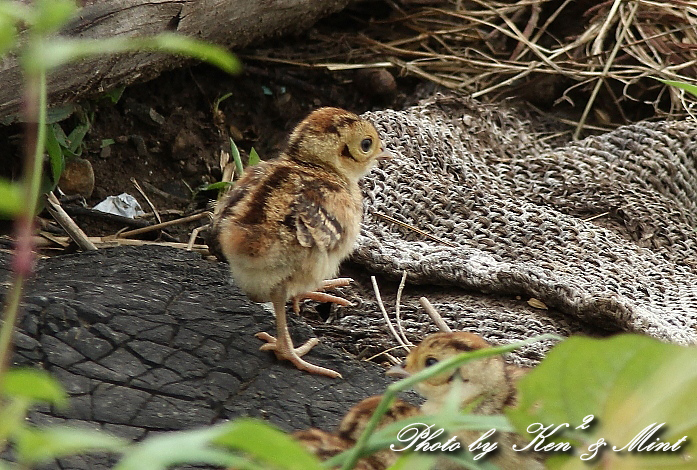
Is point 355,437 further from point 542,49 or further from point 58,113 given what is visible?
point 542,49

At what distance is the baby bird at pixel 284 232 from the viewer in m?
3.05

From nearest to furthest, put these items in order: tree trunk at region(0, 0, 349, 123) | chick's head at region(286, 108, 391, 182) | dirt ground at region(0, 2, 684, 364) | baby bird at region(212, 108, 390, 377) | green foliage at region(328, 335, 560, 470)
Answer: green foliage at region(328, 335, 560, 470) < baby bird at region(212, 108, 390, 377) < chick's head at region(286, 108, 391, 182) < tree trunk at region(0, 0, 349, 123) < dirt ground at region(0, 2, 684, 364)

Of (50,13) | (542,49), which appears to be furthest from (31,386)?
(542,49)

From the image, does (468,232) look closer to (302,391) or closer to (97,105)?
(302,391)

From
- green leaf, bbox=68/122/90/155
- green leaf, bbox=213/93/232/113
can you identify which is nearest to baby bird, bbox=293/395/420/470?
green leaf, bbox=68/122/90/155

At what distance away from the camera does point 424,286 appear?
4.02m

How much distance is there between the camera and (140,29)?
13.2 feet

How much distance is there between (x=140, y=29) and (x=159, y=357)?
1686 mm

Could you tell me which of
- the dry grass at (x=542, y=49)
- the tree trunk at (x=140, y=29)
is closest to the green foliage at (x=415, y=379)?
the tree trunk at (x=140, y=29)

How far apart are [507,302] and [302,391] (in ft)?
3.96

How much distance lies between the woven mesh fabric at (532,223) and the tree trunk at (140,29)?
90 centimetres

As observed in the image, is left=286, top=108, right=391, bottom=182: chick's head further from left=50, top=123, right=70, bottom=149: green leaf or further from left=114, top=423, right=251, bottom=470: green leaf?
left=114, top=423, right=251, bottom=470: green leaf

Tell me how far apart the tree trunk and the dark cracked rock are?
0.84 meters

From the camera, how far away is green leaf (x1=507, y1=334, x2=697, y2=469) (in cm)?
130
